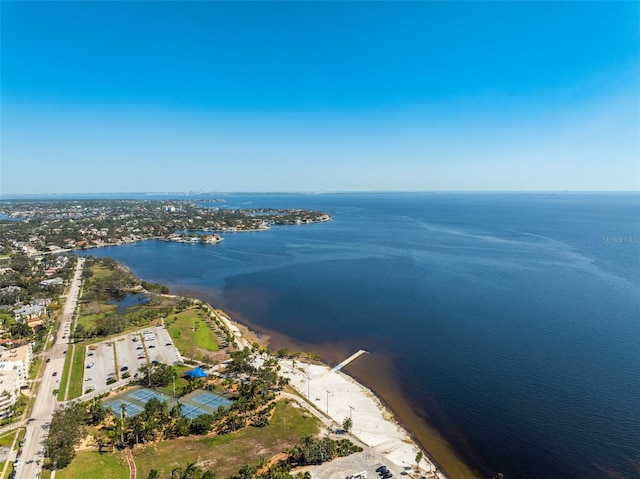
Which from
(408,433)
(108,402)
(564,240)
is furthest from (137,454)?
(564,240)

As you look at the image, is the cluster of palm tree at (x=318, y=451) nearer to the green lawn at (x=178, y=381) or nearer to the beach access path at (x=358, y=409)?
the beach access path at (x=358, y=409)

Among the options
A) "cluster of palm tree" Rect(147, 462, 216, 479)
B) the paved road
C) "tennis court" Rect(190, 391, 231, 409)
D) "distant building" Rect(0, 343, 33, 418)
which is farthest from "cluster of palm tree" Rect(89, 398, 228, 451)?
"distant building" Rect(0, 343, 33, 418)

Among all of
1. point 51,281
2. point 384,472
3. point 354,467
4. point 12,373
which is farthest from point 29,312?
point 384,472

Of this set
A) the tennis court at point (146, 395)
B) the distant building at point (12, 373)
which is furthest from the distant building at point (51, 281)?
the tennis court at point (146, 395)

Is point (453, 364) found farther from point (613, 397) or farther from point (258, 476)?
point (258, 476)

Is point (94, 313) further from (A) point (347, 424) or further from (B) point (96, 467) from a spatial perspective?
(A) point (347, 424)

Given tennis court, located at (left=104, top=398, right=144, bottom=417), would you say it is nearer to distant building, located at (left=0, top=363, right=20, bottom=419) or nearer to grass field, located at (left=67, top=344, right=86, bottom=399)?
grass field, located at (left=67, top=344, right=86, bottom=399)
